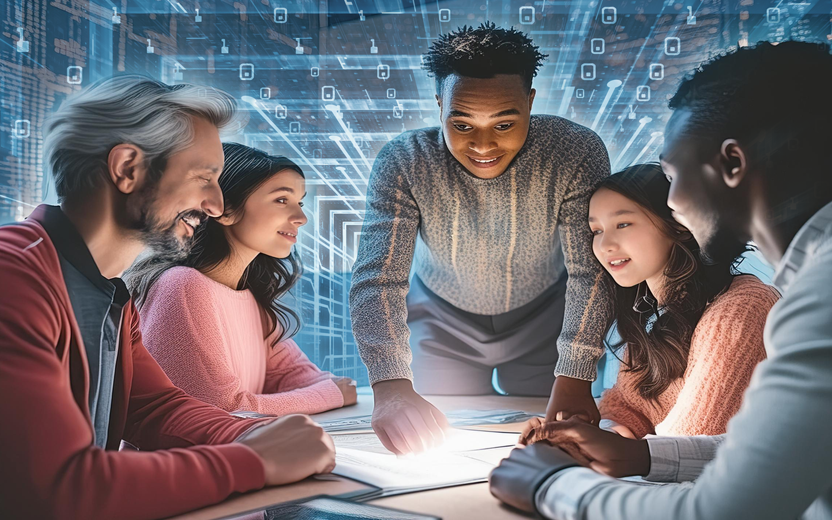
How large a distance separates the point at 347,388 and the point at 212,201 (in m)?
0.90

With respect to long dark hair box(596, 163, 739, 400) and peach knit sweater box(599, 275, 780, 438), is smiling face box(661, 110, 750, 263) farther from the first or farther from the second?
long dark hair box(596, 163, 739, 400)

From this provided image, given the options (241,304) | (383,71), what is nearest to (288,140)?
(383,71)

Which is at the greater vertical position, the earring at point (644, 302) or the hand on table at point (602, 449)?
the earring at point (644, 302)

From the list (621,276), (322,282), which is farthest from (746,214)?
(322,282)

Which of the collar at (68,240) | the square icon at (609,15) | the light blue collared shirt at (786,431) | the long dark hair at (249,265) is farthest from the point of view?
the square icon at (609,15)

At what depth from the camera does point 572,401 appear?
3.79 feet

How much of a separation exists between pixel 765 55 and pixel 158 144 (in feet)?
2.31

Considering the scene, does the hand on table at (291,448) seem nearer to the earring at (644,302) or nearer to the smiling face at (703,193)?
the smiling face at (703,193)

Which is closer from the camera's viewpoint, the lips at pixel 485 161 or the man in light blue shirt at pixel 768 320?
the man in light blue shirt at pixel 768 320

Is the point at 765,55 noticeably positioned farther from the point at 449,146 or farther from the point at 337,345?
the point at 337,345

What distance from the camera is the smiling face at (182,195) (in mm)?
774

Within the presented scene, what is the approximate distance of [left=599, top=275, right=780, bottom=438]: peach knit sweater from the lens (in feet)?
3.20

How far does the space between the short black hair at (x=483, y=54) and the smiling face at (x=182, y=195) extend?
A: 54 centimetres

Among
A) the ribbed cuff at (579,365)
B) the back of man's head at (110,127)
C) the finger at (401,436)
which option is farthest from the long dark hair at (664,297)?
the back of man's head at (110,127)
